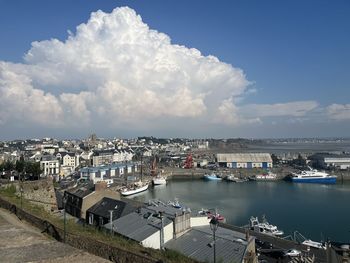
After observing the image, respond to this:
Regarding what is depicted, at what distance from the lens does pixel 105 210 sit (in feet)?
38.5

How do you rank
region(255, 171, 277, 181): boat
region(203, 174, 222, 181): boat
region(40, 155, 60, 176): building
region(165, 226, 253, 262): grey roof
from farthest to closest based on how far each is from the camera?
region(203, 174, 222, 181): boat, region(255, 171, 277, 181): boat, region(40, 155, 60, 176): building, region(165, 226, 253, 262): grey roof

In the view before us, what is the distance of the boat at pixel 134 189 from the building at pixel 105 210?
1256cm

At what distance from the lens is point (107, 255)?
3889mm

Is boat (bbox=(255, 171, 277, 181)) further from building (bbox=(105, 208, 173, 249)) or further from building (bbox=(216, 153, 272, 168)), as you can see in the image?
building (bbox=(105, 208, 173, 249))

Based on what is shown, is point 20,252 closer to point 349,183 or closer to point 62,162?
point 349,183

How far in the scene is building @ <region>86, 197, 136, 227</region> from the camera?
1069 cm

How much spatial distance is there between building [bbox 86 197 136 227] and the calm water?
19.6 feet

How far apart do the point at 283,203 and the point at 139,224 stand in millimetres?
14052

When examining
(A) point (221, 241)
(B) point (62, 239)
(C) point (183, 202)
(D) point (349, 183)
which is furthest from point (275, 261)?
(D) point (349, 183)

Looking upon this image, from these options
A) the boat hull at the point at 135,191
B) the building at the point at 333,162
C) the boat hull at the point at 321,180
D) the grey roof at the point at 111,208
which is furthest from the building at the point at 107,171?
the building at the point at 333,162

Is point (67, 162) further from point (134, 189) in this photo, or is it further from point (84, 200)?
point (84, 200)

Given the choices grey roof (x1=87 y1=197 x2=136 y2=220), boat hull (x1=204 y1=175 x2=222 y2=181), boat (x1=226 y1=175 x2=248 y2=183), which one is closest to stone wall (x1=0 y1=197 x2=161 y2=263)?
grey roof (x1=87 y1=197 x2=136 y2=220)

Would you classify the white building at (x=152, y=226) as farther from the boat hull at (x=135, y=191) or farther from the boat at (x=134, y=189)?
the boat at (x=134, y=189)

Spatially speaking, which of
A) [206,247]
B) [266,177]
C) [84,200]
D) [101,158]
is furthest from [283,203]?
[101,158]
